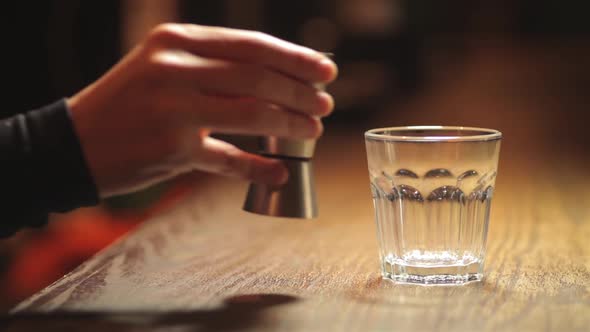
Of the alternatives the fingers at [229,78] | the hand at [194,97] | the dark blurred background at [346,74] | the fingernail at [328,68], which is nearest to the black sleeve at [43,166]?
the hand at [194,97]

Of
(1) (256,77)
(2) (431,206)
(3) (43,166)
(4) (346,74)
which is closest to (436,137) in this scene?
(2) (431,206)

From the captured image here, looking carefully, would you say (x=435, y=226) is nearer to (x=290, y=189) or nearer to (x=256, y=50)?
(x=290, y=189)

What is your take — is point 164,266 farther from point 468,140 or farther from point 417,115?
point 417,115

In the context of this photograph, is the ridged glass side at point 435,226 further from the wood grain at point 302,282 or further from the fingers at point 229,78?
the fingers at point 229,78

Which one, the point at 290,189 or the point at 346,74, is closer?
the point at 290,189

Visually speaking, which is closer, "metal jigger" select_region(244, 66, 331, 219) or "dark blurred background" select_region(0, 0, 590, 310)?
"metal jigger" select_region(244, 66, 331, 219)

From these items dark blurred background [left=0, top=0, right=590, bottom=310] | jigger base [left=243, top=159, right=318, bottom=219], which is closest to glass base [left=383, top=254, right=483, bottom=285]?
jigger base [left=243, top=159, right=318, bottom=219]

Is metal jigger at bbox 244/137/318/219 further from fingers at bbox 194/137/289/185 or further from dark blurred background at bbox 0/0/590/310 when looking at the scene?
dark blurred background at bbox 0/0/590/310
